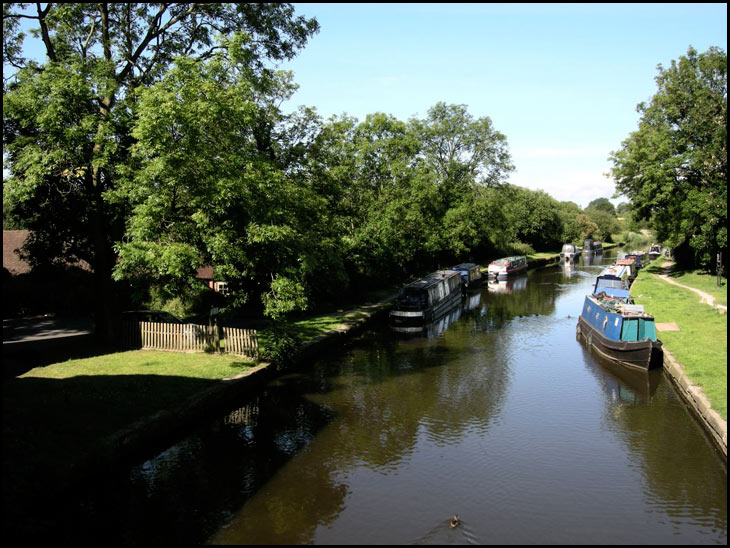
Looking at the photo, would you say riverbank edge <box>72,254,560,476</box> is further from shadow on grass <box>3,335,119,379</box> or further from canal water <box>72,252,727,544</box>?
shadow on grass <box>3,335,119,379</box>

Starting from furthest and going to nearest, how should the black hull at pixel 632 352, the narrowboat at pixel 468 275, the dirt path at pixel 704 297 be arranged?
1. the narrowboat at pixel 468 275
2. the dirt path at pixel 704 297
3. the black hull at pixel 632 352

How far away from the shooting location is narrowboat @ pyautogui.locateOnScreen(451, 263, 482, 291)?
4078 cm

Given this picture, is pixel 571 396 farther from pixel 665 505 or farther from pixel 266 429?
pixel 266 429

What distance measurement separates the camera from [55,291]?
26.6 meters

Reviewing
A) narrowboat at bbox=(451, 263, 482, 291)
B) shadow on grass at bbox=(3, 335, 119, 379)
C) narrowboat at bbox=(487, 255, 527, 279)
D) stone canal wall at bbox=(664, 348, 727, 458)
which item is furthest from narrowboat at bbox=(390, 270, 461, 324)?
narrowboat at bbox=(487, 255, 527, 279)

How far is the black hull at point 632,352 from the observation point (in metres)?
18.8

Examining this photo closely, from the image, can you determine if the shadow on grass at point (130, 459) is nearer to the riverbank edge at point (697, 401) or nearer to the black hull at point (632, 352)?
the riverbank edge at point (697, 401)

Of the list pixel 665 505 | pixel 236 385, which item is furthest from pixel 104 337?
pixel 665 505

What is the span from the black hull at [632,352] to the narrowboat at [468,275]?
62.1ft

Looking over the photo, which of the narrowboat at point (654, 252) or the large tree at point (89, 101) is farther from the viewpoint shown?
the narrowboat at point (654, 252)

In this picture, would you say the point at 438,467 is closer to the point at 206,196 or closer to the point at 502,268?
the point at 206,196

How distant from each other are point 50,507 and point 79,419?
271 cm

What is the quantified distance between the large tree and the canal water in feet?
29.4

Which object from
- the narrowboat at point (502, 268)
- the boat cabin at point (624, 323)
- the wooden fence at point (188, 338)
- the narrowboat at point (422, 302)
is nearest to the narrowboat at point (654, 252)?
the narrowboat at point (502, 268)
